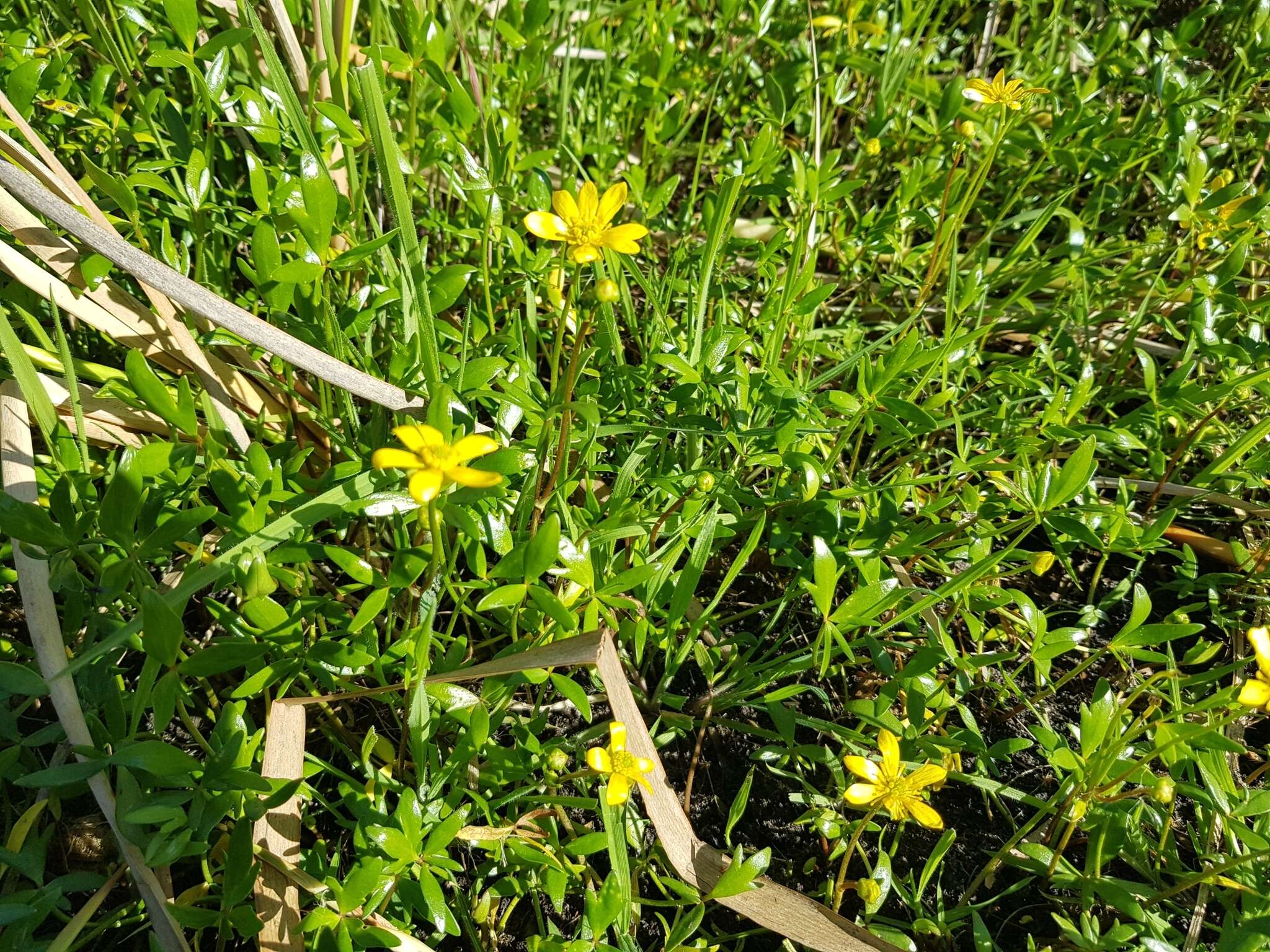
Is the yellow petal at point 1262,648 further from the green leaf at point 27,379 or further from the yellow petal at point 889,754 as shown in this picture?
the green leaf at point 27,379

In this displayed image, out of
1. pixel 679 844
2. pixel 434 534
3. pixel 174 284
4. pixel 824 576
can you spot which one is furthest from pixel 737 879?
pixel 174 284

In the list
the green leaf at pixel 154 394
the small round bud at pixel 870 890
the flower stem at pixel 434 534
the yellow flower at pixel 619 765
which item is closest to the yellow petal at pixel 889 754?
the small round bud at pixel 870 890

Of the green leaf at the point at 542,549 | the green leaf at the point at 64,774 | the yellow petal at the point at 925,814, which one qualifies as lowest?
the green leaf at the point at 64,774

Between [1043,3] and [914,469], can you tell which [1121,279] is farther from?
[1043,3]

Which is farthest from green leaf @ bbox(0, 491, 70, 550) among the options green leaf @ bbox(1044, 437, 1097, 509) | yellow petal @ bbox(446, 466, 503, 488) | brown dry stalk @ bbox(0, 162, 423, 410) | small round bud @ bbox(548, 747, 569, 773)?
green leaf @ bbox(1044, 437, 1097, 509)

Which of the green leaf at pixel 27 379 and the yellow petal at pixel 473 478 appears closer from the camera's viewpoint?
the yellow petal at pixel 473 478

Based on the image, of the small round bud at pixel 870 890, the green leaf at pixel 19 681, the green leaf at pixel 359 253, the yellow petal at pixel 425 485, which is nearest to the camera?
the yellow petal at pixel 425 485
